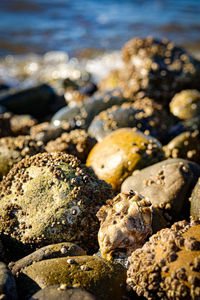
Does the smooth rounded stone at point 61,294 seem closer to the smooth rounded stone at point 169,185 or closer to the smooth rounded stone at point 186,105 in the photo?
the smooth rounded stone at point 169,185

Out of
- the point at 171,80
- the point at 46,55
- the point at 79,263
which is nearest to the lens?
the point at 79,263

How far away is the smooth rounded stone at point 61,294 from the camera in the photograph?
6.61ft

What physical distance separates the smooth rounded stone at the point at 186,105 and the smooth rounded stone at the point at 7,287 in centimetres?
396

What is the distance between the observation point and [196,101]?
5.43 m

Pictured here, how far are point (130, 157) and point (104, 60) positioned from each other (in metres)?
9.43

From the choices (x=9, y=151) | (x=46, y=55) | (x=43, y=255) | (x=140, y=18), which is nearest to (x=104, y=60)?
(x=46, y=55)

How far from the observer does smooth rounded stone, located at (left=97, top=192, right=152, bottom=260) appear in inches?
102

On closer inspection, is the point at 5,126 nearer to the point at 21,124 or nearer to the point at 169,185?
the point at 21,124

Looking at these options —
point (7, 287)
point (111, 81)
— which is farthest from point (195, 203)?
point (111, 81)

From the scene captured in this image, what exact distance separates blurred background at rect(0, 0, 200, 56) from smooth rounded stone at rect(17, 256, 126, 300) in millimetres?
12461

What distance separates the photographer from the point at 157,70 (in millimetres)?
6027

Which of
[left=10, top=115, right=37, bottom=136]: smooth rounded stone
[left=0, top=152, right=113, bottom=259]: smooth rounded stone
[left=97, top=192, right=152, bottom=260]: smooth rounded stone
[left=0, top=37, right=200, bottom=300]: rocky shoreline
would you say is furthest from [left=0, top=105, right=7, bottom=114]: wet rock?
[left=97, top=192, right=152, bottom=260]: smooth rounded stone

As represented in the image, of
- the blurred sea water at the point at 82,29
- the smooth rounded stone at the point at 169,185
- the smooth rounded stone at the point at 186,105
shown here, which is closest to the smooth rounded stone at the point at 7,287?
the smooth rounded stone at the point at 169,185

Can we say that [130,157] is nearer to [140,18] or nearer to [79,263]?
[79,263]
